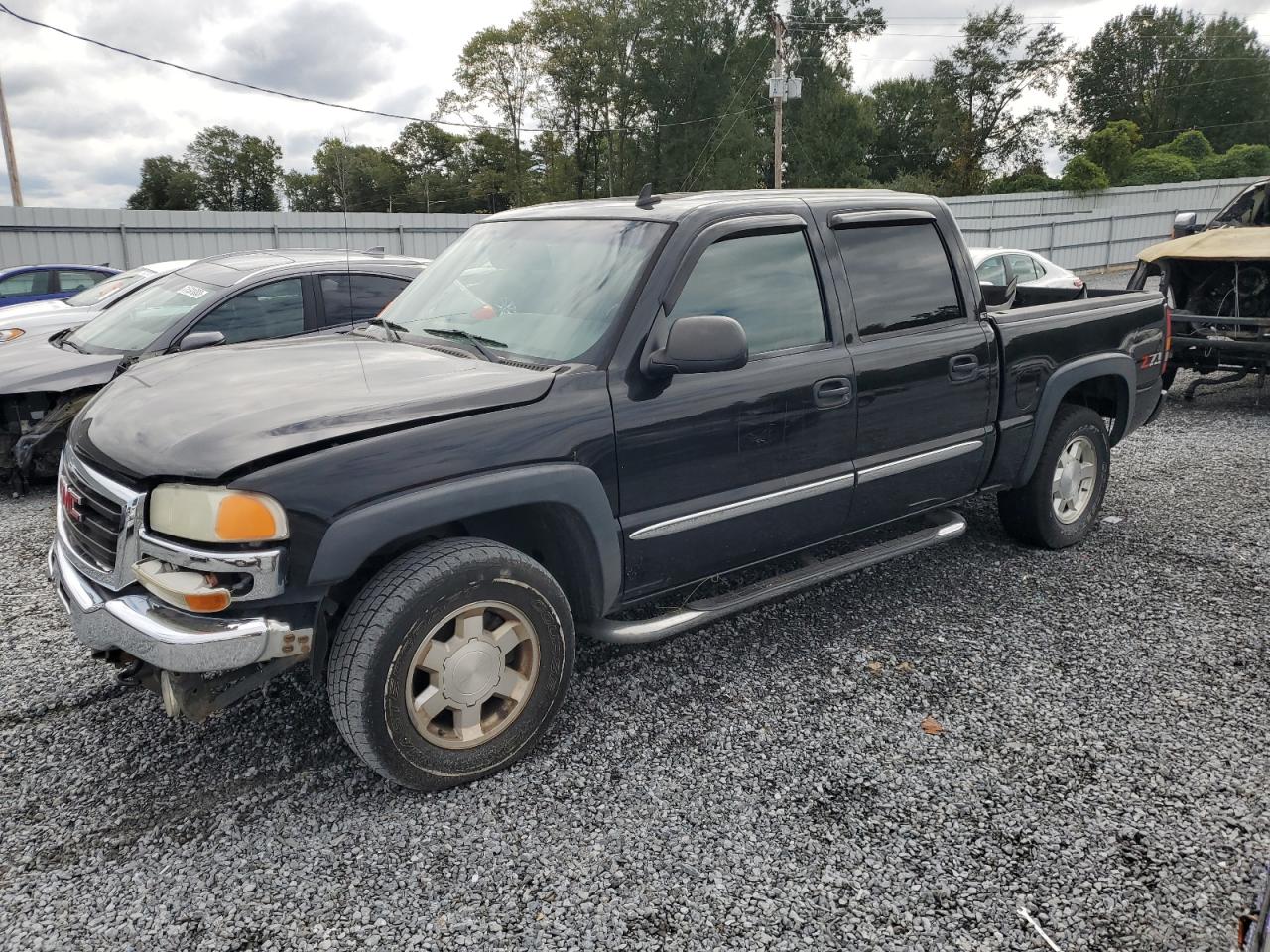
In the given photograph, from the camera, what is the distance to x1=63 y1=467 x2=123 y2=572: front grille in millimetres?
2723

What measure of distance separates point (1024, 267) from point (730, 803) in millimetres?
10746

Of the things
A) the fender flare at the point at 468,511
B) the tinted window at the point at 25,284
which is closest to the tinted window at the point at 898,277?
the fender flare at the point at 468,511

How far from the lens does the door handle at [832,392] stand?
11.9 feet

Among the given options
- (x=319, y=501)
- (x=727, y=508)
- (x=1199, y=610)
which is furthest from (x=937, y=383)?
(x=319, y=501)

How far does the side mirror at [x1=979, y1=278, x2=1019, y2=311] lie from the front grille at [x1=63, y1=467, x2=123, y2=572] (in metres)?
4.17

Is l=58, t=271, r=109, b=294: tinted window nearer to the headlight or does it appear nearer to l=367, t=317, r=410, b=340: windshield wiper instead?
l=367, t=317, r=410, b=340: windshield wiper

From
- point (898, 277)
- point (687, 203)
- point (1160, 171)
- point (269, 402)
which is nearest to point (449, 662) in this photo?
point (269, 402)

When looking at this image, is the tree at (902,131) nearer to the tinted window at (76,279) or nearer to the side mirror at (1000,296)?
the tinted window at (76,279)

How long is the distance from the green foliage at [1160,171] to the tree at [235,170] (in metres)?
51.8

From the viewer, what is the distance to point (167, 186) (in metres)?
66.9

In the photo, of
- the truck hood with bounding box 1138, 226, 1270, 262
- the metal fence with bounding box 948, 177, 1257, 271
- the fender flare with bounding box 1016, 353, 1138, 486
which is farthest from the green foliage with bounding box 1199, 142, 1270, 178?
the fender flare with bounding box 1016, 353, 1138, 486

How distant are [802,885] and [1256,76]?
80.7m

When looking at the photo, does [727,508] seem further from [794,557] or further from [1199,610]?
[1199,610]

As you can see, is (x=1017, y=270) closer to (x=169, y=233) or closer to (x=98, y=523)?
(x=98, y=523)
